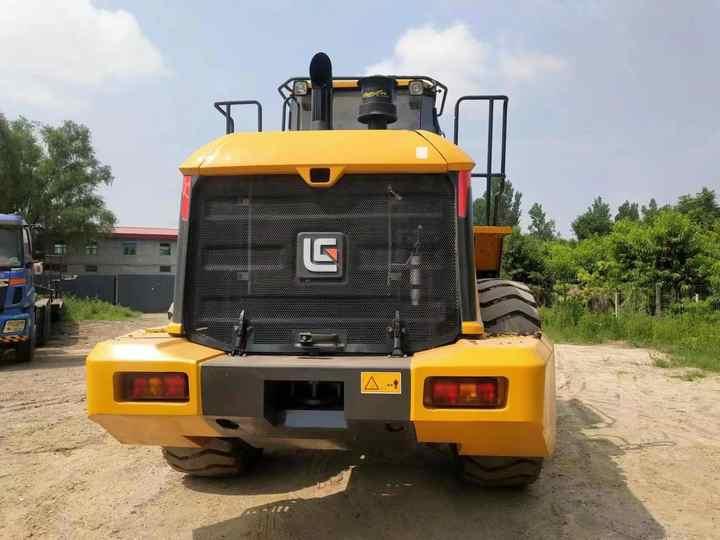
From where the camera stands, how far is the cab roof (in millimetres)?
3580

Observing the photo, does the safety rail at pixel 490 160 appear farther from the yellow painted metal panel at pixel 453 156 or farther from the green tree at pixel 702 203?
the green tree at pixel 702 203

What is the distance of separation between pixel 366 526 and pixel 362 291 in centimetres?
135

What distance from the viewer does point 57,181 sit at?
145 ft

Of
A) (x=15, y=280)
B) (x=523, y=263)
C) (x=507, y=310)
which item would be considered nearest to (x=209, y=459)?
(x=507, y=310)

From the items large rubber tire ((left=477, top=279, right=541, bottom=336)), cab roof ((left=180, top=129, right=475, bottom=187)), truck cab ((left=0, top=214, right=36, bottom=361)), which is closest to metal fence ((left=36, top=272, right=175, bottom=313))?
truck cab ((left=0, top=214, right=36, bottom=361))

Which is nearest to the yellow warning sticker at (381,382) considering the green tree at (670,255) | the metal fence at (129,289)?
the green tree at (670,255)

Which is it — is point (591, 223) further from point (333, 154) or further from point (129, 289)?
point (333, 154)

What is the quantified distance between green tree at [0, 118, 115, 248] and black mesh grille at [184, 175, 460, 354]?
42945mm

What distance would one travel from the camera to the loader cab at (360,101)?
5.86 metres

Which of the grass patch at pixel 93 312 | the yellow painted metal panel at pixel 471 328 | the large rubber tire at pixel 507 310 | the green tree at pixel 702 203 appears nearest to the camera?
the yellow painted metal panel at pixel 471 328

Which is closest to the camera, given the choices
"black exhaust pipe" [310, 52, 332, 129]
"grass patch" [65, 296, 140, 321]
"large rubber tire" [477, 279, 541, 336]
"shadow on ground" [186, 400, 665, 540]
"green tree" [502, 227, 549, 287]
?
"shadow on ground" [186, 400, 665, 540]

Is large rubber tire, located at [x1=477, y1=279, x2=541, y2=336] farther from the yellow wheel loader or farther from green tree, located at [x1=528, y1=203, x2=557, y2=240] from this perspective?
green tree, located at [x1=528, y1=203, x2=557, y2=240]

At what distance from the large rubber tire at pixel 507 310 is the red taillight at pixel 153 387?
1715 millimetres

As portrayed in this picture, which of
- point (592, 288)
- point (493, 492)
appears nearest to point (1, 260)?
point (493, 492)
